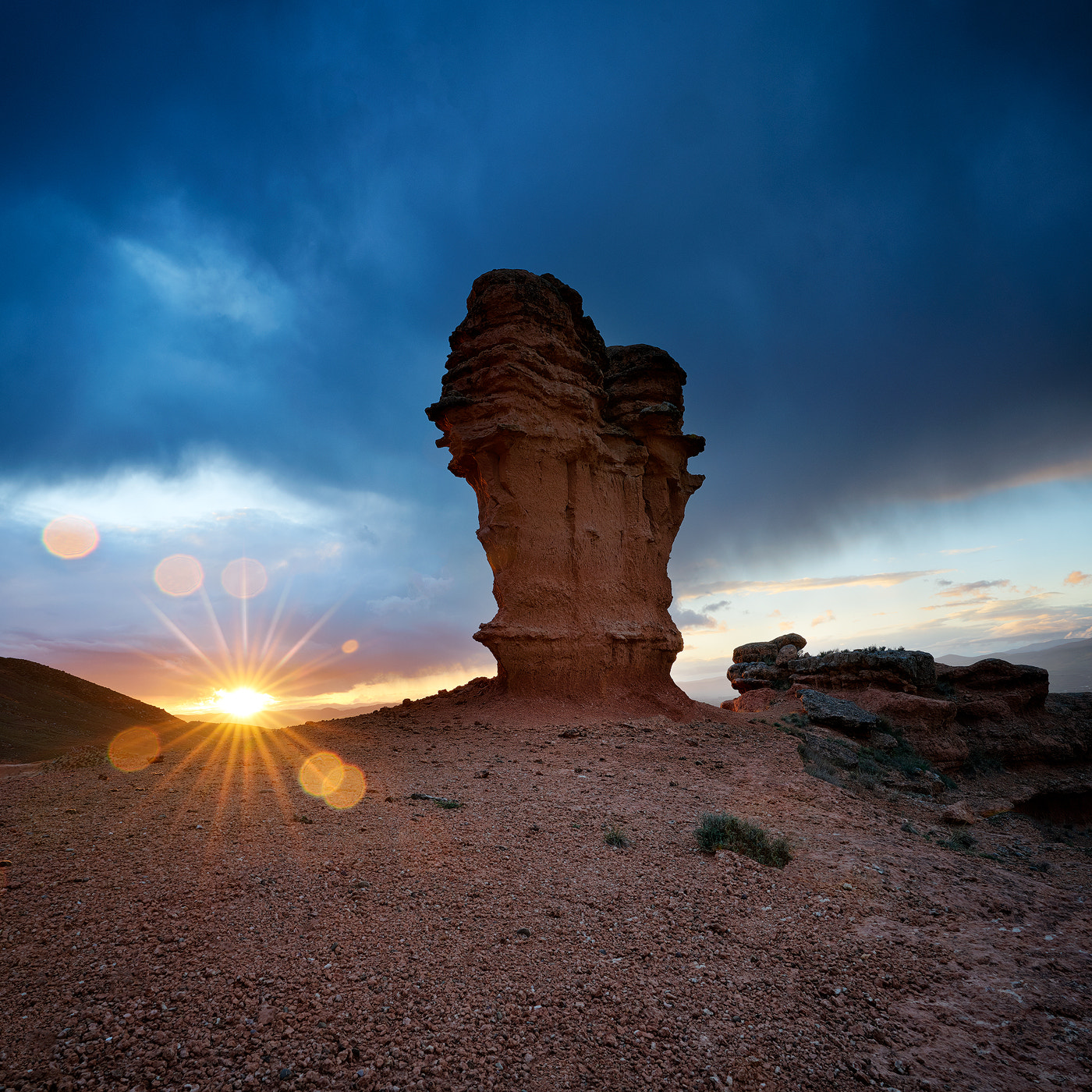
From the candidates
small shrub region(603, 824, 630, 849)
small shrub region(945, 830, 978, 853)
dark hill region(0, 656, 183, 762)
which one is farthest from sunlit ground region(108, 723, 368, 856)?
small shrub region(945, 830, 978, 853)

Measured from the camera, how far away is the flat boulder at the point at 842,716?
17109 millimetres

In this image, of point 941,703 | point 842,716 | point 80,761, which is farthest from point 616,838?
point 941,703

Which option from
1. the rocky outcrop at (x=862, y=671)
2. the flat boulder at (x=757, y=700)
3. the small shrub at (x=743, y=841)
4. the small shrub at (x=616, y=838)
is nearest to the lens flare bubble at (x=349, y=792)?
the small shrub at (x=616, y=838)

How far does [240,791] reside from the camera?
7551 mm

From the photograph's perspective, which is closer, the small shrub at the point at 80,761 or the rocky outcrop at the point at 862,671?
the small shrub at the point at 80,761

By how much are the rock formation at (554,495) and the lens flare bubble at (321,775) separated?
20.5 feet

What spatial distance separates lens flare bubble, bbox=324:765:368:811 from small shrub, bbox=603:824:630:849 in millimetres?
3250

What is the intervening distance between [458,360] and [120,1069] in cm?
1723

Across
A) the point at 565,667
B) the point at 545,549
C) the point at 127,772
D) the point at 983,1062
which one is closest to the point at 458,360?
the point at 545,549

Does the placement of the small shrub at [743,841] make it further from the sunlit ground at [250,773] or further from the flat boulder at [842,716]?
the flat boulder at [842,716]

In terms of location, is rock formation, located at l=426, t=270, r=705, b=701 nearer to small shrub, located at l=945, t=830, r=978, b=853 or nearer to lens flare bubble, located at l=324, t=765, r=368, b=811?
lens flare bubble, located at l=324, t=765, r=368, b=811

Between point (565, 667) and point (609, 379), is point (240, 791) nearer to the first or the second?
point (565, 667)

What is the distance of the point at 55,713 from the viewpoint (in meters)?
22.5

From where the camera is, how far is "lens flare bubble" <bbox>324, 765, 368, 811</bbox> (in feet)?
23.7
